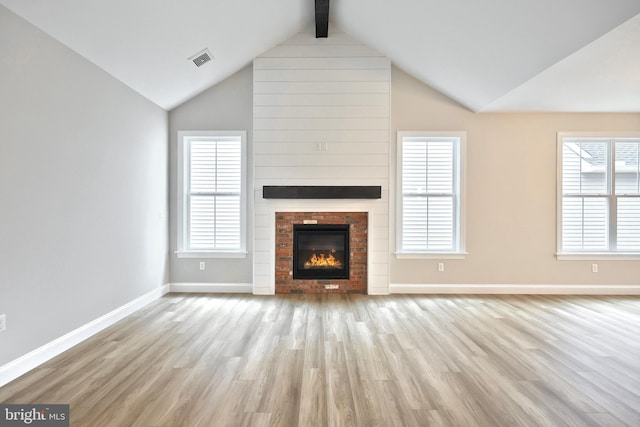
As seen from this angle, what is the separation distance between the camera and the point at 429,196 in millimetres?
5699

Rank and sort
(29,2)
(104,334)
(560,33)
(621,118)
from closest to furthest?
(29,2)
(560,33)
(104,334)
(621,118)

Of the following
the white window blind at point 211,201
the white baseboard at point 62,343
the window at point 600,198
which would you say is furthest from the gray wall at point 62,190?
the window at point 600,198

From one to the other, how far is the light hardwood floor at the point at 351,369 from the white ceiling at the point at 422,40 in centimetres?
265

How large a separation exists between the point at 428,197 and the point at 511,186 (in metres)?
1.19

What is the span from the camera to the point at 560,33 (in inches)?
130

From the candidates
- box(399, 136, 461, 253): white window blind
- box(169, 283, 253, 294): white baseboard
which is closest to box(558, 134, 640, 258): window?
box(399, 136, 461, 253): white window blind

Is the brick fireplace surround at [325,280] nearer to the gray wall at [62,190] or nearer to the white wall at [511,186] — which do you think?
the white wall at [511,186]

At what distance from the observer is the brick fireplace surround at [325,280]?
5.63 meters

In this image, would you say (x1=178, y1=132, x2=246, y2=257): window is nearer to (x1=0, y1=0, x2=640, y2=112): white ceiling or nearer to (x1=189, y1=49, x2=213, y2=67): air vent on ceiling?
(x1=0, y1=0, x2=640, y2=112): white ceiling

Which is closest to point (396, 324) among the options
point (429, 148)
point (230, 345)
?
point (230, 345)

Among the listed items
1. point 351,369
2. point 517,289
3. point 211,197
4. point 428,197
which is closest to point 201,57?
point 211,197

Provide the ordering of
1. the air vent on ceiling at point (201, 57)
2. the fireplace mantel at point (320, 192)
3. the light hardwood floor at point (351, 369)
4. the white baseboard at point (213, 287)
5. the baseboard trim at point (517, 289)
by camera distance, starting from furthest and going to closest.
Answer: the white baseboard at point (213, 287)
the baseboard trim at point (517, 289)
the fireplace mantel at point (320, 192)
the air vent on ceiling at point (201, 57)
the light hardwood floor at point (351, 369)

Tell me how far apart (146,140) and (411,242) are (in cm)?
393

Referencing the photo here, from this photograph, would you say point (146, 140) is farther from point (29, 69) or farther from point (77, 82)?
point (29, 69)
